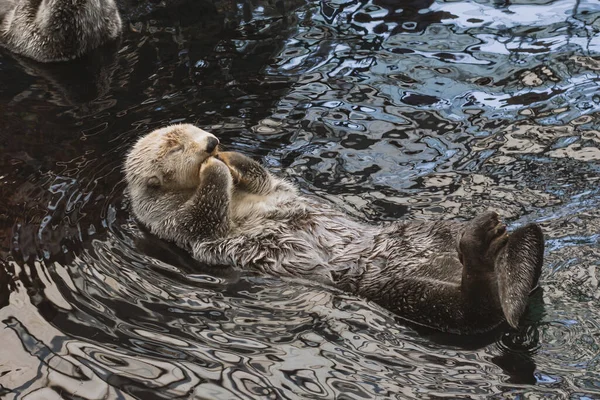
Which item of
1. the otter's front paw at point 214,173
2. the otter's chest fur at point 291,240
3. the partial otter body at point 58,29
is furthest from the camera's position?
the partial otter body at point 58,29

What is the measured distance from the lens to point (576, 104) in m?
6.07

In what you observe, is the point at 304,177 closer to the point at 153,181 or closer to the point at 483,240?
the point at 153,181

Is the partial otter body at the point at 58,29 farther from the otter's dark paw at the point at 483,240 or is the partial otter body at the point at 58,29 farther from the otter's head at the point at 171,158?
the otter's dark paw at the point at 483,240

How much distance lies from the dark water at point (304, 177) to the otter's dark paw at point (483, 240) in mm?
501

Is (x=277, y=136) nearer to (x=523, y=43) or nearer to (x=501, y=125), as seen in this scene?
(x=501, y=125)

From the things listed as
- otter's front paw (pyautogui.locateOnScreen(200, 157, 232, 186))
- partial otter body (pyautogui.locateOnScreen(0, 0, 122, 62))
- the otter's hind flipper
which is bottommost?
the otter's hind flipper

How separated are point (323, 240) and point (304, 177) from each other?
101cm

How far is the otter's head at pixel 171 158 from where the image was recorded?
4.98 meters

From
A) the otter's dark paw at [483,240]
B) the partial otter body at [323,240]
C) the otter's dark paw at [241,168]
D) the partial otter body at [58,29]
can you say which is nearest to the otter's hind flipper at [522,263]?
Answer: the partial otter body at [323,240]

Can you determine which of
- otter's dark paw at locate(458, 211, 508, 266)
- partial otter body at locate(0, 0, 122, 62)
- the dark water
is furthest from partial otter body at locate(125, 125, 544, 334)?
partial otter body at locate(0, 0, 122, 62)

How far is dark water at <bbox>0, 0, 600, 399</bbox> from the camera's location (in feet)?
12.4

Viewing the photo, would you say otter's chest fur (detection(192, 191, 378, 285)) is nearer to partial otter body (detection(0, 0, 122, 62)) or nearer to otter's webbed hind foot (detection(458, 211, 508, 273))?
otter's webbed hind foot (detection(458, 211, 508, 273))

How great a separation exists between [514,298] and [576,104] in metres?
2.86

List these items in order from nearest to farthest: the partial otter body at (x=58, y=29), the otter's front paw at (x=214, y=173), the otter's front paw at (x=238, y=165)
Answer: the otter's front paw at (x=214, y=173), the otter's front paw at (x=238, y=165), the partial otter body at (x=58, y=29)
